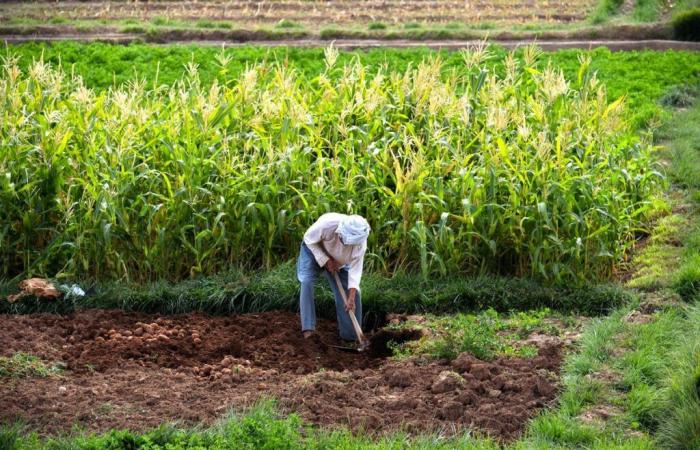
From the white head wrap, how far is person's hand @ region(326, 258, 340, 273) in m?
0.36

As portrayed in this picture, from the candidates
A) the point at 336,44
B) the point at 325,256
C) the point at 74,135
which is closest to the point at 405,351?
the point at 325,256

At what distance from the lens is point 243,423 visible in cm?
723

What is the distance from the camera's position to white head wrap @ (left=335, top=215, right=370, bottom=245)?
927 cm

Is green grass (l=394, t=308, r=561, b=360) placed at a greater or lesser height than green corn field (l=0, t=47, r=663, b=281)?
lesser

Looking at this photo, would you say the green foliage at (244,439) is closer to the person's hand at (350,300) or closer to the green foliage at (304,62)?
the person's hand at (350,300)

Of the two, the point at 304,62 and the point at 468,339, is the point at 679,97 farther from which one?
the point at 468,339

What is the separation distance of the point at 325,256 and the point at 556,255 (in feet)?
7.24

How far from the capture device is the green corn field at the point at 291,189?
34.9 feet

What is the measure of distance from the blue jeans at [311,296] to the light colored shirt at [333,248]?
6.4 inches

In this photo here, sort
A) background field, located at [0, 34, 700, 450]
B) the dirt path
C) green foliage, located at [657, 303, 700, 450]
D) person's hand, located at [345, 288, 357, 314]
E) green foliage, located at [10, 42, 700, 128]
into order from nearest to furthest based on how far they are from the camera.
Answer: green foliage, located at [657, 303, 700, 450], background field, located at [0, 34, 700, 450], person's hand, located at [345, 288, 357, 314], green foliage, located at [10, 42, 700, 128], the dirt path

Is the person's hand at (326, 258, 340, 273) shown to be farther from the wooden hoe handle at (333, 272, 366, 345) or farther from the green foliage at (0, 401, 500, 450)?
the green foliage at (0, 401, 500, 450)

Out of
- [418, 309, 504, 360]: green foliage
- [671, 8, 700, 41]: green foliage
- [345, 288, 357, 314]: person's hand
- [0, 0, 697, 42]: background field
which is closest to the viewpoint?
[418, 309, 504, 360]: green foliage

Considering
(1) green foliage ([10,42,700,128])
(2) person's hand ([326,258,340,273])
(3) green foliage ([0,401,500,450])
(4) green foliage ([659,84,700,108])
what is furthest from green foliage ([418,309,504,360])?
(4) green foliage ([659,84,700,108])

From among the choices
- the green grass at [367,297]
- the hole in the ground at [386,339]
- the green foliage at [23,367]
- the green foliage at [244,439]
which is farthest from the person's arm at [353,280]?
the green foliage at [23,367]
